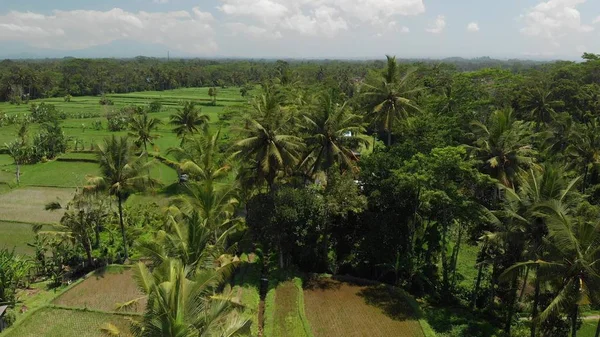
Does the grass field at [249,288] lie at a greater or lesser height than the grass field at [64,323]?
greater

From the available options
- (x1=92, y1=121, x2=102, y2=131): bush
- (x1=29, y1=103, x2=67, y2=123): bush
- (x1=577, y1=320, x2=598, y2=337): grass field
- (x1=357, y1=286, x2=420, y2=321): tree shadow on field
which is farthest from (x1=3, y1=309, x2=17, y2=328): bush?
(x1=92, y1=121, x2=102, y2=131): bush

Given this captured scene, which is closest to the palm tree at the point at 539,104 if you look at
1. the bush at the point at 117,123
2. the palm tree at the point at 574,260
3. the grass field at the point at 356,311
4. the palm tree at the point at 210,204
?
the grass field at the point at 356,311

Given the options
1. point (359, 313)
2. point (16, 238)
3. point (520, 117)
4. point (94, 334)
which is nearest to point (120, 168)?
point (94, 334)

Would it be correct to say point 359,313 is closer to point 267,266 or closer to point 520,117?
point 267,266

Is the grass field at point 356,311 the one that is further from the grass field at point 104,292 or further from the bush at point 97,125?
the bush at point 97,125

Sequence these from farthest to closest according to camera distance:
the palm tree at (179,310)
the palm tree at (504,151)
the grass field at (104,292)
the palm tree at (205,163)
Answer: the palm tree at (205,163), the palm tree at (504,151), the grass field at (104,292), the palm tree at (179,310)

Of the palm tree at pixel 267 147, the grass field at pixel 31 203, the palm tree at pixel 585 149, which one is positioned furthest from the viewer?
the grass field at pixel 31 203

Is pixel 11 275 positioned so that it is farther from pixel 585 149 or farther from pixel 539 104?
pixel 539 104
